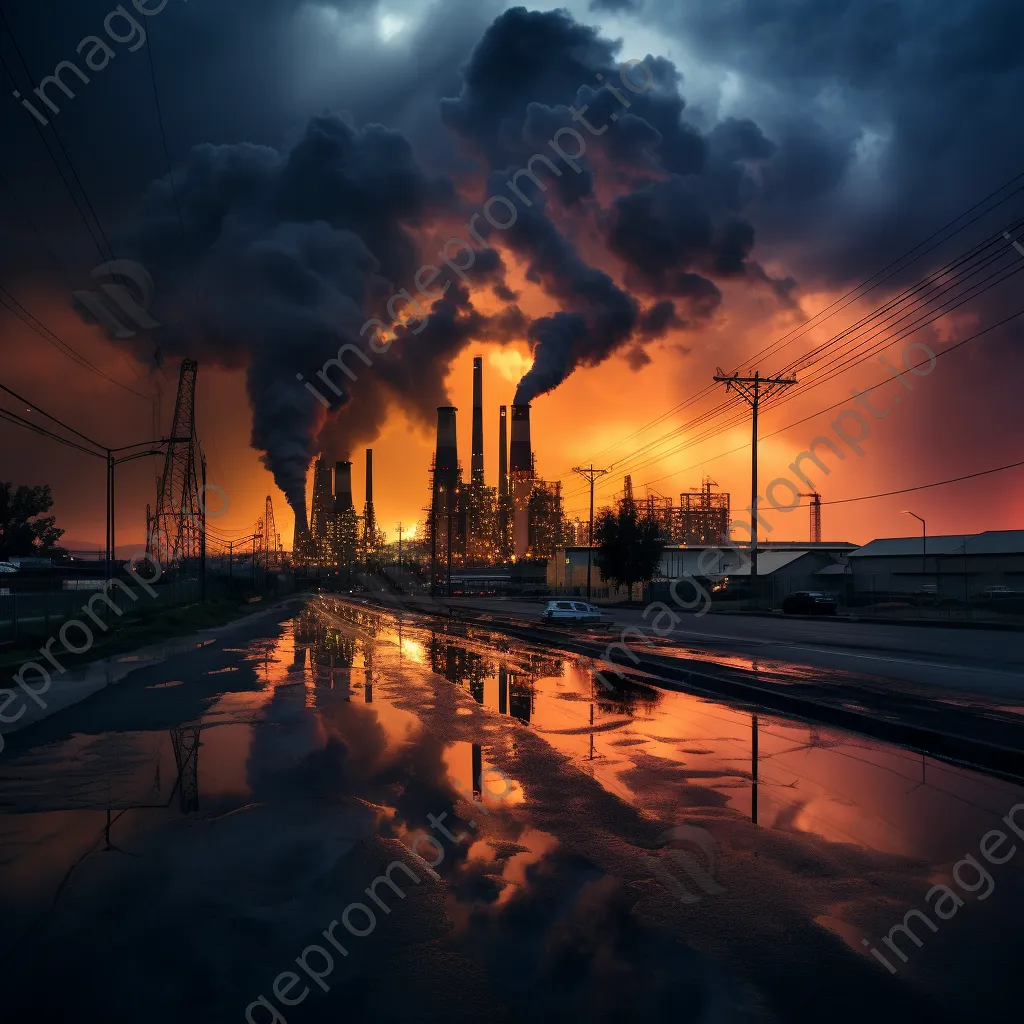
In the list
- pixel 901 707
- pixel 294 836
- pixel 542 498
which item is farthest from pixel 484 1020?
pixel 542 498

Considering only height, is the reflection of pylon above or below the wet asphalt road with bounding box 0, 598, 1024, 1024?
below

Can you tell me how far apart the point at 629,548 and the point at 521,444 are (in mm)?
50410

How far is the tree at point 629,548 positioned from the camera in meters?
72.5

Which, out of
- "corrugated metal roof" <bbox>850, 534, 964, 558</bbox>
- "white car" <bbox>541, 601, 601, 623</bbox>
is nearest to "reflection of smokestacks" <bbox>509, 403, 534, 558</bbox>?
"corrugated metal roof" <bbox>850, 534, 964, 558</bbox>

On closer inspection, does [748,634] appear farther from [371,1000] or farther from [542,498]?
[542,498]

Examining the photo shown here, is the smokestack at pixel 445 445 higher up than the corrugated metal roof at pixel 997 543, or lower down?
higher up

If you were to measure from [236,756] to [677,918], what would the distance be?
6.57m

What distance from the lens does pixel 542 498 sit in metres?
168

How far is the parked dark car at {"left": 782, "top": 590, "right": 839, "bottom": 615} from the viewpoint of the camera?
48219mm

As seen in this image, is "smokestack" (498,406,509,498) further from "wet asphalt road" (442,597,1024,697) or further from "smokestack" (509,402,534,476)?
"wet asphalt road" (442,597,1024,697)

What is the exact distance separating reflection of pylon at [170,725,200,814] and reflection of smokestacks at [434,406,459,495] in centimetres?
12145

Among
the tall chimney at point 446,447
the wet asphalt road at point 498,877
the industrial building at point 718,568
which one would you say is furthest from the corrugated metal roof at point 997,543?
the tall chimney at point 446,447

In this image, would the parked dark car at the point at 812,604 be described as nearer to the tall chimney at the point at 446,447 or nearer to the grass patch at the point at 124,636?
the grass patch at the point at 124,636

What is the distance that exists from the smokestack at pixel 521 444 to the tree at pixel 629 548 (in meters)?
43.9
